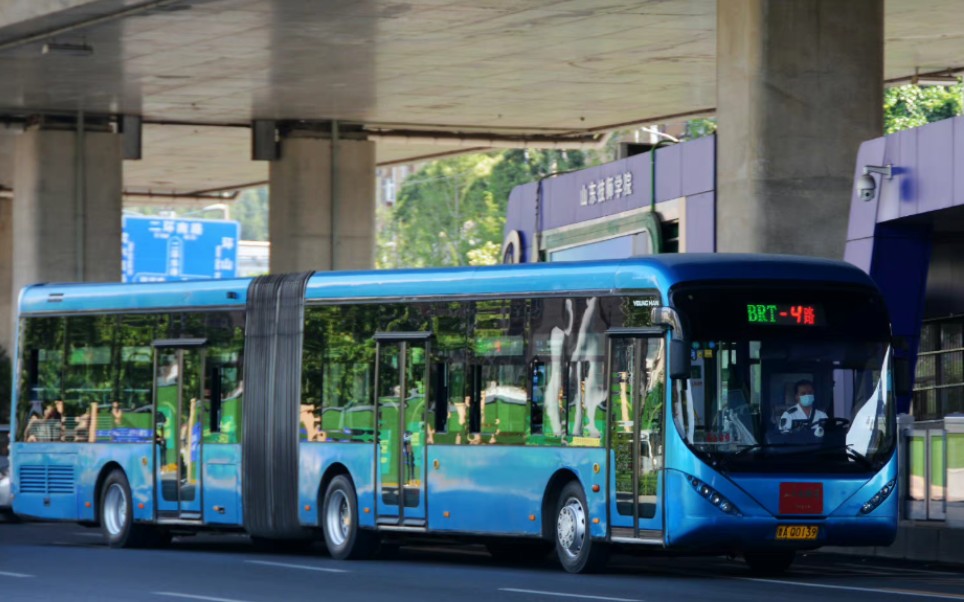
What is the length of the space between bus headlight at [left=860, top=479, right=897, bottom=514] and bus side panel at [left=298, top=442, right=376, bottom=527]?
5578 millimetres

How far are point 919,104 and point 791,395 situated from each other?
45.0m

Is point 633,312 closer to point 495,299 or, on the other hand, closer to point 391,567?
point 495,299

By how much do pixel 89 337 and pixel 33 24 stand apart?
30.0 ft

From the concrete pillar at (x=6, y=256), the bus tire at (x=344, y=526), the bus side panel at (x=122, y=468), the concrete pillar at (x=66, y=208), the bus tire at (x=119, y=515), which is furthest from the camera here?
the concrete pillar at (x=6, y=256)

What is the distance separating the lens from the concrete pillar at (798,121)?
1017 inches

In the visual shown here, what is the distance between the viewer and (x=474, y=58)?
127ft

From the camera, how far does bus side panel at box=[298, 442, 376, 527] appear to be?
21531mm

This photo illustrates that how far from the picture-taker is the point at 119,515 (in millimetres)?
25125

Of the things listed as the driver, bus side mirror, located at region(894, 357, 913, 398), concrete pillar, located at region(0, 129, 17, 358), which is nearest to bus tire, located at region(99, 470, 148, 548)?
the driver

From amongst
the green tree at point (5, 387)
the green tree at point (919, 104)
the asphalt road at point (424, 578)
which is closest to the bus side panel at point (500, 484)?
the asphalt road at point (424, 578)

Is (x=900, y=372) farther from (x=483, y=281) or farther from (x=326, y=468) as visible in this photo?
(x=326, y=468)

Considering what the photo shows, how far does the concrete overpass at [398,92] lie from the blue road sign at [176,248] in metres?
15.3

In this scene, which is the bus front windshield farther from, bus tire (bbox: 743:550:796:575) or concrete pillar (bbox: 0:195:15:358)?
concrete pillar (bbox: 0:195:15:358)

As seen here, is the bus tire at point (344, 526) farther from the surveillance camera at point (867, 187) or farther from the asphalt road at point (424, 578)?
the surveillance camera at point (867, 187)
